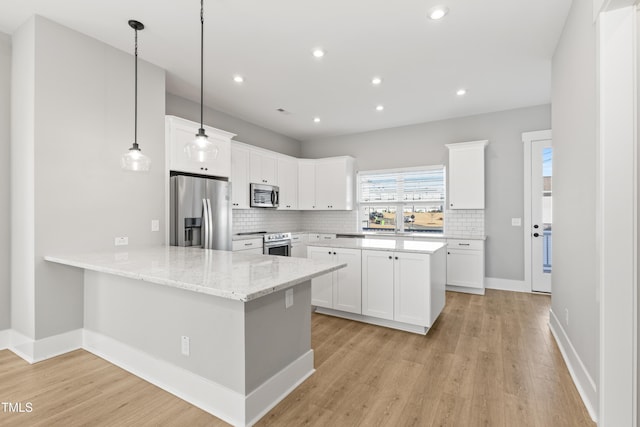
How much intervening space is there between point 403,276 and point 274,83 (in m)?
2.86

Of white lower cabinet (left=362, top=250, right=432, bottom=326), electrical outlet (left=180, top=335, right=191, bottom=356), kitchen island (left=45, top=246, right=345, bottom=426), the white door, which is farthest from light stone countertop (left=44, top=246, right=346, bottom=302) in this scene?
the white door

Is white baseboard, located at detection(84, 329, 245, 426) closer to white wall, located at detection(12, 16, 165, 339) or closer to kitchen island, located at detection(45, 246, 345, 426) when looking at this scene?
kitchen island, located at detection(45, 246, 345, 426)

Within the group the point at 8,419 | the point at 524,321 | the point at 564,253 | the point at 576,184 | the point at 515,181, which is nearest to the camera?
the point at 8,419

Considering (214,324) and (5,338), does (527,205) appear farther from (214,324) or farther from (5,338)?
(5,338)

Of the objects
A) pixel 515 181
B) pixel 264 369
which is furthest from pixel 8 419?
pixel 515 181

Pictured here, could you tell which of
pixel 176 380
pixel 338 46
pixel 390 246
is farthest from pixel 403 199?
pixel 176 380

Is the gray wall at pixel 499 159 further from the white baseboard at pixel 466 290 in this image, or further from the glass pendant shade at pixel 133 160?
the glass pendant shade at pixel 133 160

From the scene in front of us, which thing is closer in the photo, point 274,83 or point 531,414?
point 531,414

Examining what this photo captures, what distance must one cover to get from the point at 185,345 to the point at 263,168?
3771 millimetres

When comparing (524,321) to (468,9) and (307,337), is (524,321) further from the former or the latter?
(468,9)

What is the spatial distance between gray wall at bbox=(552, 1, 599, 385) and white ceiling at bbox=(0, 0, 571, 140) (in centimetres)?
48

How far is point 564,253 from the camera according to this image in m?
2.73

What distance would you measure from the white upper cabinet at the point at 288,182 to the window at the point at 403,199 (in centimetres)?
133

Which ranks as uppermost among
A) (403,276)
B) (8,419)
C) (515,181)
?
(515,181)
